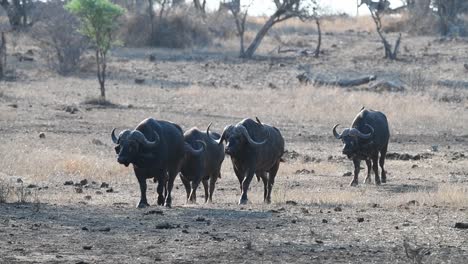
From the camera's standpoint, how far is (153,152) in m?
15.3

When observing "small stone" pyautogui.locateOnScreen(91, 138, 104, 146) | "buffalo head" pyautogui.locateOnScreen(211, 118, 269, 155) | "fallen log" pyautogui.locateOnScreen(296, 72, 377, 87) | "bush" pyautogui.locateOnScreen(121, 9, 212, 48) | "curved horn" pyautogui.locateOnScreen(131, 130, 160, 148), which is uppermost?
"curved horn" pyautogui.locateOnScreen(131, 130, 160, 148)

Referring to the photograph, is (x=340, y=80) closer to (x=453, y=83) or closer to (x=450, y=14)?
(x=453, y=83)

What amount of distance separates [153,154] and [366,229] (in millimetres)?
3769

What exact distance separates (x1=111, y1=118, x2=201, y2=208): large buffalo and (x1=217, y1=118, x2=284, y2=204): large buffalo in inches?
42.6

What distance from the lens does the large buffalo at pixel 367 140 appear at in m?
20.8

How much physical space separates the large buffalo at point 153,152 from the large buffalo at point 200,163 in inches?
34.2

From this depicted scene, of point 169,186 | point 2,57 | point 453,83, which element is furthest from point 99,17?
point 169,186

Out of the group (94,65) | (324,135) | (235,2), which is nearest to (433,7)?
(235,2)

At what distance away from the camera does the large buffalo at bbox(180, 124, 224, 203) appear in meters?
16.9

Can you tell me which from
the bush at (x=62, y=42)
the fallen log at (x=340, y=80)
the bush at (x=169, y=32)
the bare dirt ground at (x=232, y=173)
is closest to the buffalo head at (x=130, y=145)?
the bare dirt ground at (x=232, y=173)

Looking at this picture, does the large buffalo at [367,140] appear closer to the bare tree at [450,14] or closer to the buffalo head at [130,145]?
the buffalo head at [130,145]

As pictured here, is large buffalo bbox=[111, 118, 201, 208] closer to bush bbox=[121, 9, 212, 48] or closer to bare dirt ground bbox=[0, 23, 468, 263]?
bare dirt ground bbox=[0, 23, 468, 263]

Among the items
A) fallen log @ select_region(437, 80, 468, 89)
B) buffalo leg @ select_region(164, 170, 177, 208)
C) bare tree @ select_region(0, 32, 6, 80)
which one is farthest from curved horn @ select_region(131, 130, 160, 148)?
fallen log @ select_region(437, 80, 468, 89)

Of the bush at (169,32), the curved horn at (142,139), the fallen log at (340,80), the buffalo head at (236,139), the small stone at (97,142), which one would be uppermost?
the curved horn at (142,139)
